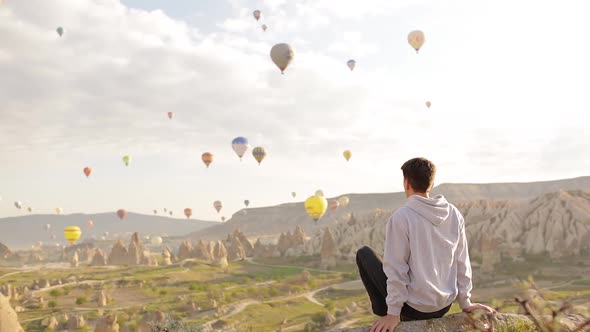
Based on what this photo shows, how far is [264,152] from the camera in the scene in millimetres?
60406

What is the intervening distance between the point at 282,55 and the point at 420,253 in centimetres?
4401

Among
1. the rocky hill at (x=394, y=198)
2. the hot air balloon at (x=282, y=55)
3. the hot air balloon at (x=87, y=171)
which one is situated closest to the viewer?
the hot air balloon at (x=282, y=55)

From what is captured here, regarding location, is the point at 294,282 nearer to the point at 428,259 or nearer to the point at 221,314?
the point at 221,314

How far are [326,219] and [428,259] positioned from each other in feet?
560

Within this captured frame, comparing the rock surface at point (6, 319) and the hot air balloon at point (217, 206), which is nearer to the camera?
the rock surface at point (6, 319)

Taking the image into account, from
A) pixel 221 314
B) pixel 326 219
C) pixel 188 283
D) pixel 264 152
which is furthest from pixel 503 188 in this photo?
pixel 221 314

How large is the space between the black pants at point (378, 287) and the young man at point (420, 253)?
18 mm

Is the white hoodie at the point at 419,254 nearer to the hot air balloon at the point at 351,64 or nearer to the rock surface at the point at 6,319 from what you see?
the rock surface at the point at 6,319

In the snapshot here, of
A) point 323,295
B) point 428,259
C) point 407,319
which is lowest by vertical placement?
point 323,295

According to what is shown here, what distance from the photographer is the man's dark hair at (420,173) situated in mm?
4391

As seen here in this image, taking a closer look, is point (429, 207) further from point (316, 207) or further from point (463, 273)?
point (316, 207)

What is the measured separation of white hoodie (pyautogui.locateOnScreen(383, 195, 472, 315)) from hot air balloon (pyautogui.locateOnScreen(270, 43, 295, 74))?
143 ft

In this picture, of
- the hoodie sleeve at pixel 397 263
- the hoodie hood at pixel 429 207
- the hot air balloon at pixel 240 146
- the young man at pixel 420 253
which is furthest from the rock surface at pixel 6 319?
the hot air balloon at pixel 240 146

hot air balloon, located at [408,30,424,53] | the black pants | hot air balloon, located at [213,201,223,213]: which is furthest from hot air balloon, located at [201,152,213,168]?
the black pants
